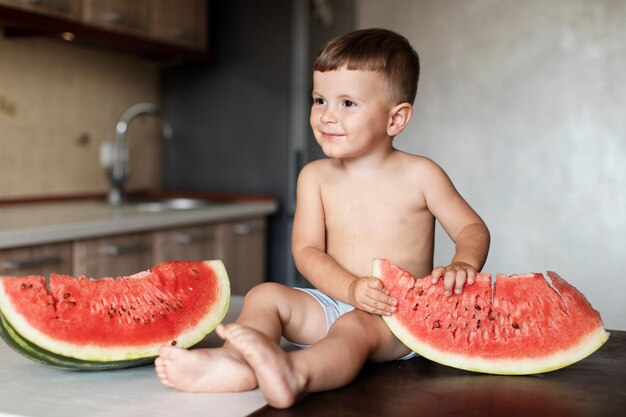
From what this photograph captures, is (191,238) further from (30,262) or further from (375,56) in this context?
(375,56)

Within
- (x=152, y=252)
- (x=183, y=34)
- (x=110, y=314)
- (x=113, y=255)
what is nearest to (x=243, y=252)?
(x=152, y=252)

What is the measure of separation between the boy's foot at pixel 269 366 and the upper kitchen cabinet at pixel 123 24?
1.95 metres

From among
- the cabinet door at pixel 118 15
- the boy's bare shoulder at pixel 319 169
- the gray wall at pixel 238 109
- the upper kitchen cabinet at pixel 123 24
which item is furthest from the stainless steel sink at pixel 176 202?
the boy's bare shoulder at pixel 319 169

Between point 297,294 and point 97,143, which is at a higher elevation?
point 97,143

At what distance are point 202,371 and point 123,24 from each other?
2.43 metres

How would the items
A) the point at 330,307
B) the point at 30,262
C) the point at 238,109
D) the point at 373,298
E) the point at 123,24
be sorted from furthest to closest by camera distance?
1. the point at 238,109
2. the point at 123,24
3. the point at 30,262
4. the point at 330,307
5. the point at 373,298

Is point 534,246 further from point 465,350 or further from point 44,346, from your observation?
point 44,346

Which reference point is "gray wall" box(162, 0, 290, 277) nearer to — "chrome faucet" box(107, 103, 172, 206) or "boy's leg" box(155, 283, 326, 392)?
"chrome faucet" box(107, 103, 172, 206)

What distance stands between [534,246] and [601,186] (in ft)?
1.45

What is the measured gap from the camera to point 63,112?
10.8 feet

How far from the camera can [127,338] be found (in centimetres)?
106

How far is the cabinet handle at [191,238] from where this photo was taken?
2975mm

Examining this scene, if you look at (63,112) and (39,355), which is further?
(63,112)

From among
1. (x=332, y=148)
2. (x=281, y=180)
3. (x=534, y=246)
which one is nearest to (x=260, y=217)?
(x=281, y=180)
